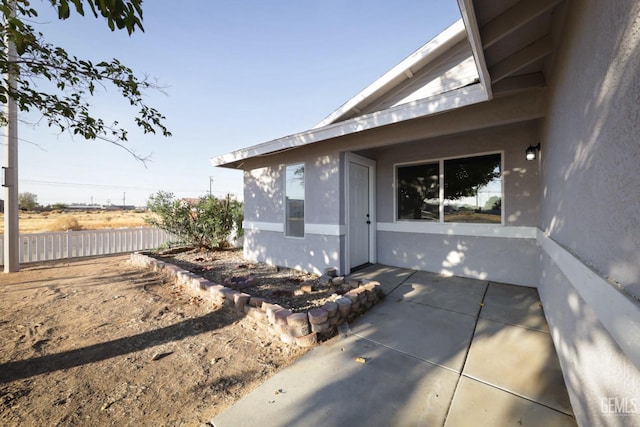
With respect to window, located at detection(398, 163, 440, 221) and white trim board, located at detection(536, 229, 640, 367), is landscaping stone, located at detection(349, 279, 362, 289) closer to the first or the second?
window, located at detection(398, 163, 440, 221)

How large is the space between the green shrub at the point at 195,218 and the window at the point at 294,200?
3.34 m

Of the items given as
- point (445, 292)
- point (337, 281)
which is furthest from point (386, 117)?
point (445, 292)

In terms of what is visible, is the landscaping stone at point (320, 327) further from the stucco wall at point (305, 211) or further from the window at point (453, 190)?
the window at point (453, 190)

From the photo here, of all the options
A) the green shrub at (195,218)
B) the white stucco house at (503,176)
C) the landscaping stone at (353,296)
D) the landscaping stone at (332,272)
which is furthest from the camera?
the green shrub at (195,218)

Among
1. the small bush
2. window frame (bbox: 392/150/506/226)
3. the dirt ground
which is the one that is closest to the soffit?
window frame (bbox: 392/150/506/226)

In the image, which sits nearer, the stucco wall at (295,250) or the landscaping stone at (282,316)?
the landscaping stone at (282,316)

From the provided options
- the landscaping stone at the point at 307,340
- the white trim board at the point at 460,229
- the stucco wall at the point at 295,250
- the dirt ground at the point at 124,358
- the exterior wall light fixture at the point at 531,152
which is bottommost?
the dirt ground at the point at 124,358

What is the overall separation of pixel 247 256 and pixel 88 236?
5327 millimetres

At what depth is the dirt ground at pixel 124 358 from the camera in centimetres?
188

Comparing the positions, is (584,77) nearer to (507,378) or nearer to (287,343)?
(507,378)

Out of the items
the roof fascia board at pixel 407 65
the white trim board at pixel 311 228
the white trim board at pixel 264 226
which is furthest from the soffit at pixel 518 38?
the white trim board at pixel 264 226

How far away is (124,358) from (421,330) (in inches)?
128

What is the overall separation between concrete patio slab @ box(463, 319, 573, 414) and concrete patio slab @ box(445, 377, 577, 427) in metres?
0.08

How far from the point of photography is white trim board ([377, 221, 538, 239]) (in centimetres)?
406
